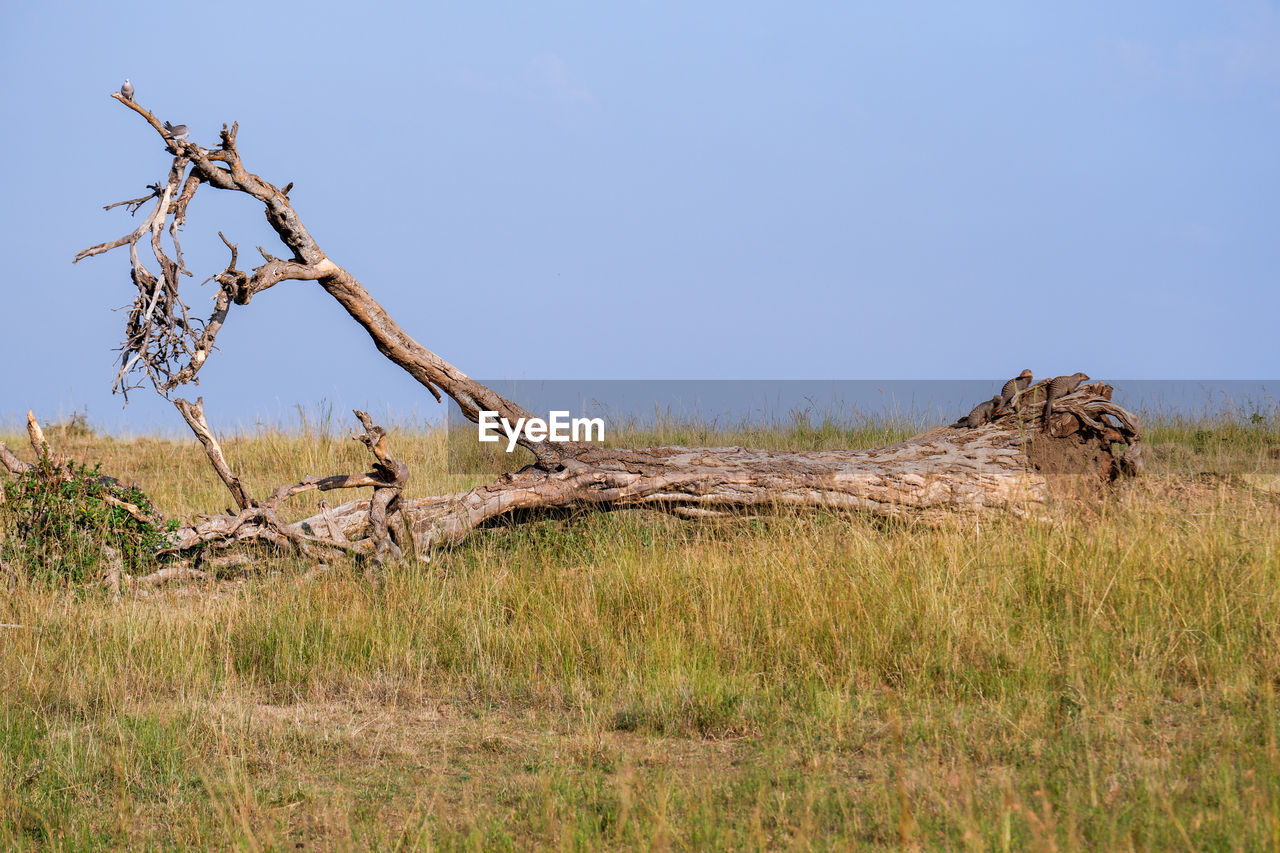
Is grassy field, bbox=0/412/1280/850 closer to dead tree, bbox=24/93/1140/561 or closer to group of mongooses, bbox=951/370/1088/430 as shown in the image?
dead tree, bbox=24/93/1140/561

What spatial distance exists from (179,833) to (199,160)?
5.05 metres

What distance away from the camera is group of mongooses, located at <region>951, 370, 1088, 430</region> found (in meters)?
8.75

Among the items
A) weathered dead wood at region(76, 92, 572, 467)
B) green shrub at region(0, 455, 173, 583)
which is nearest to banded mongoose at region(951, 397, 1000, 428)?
weathered dead wood at region(76, 92, 572, 467)

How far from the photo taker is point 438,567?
703 centimetres

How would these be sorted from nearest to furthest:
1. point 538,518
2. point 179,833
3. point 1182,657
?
1. point 179,833
2. point 1182,657
3. point 538,518

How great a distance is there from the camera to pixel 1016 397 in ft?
29.1

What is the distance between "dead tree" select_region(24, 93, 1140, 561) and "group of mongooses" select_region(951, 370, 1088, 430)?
90 cm

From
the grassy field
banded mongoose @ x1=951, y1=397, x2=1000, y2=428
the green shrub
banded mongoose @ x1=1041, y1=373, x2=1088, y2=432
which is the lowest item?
the grassy field

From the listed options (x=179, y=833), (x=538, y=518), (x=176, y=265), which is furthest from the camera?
(x=538, y=518)

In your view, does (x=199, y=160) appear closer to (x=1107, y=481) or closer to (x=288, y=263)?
(x=288, y=263)

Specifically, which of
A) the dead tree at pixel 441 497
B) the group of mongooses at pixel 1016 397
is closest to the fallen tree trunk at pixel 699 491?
the dead tree at pixel 441 497

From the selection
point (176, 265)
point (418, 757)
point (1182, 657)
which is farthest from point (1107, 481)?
point (176, 265)

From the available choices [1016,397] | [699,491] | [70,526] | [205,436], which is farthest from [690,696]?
[1016,397]

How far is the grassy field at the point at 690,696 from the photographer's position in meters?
3.47
